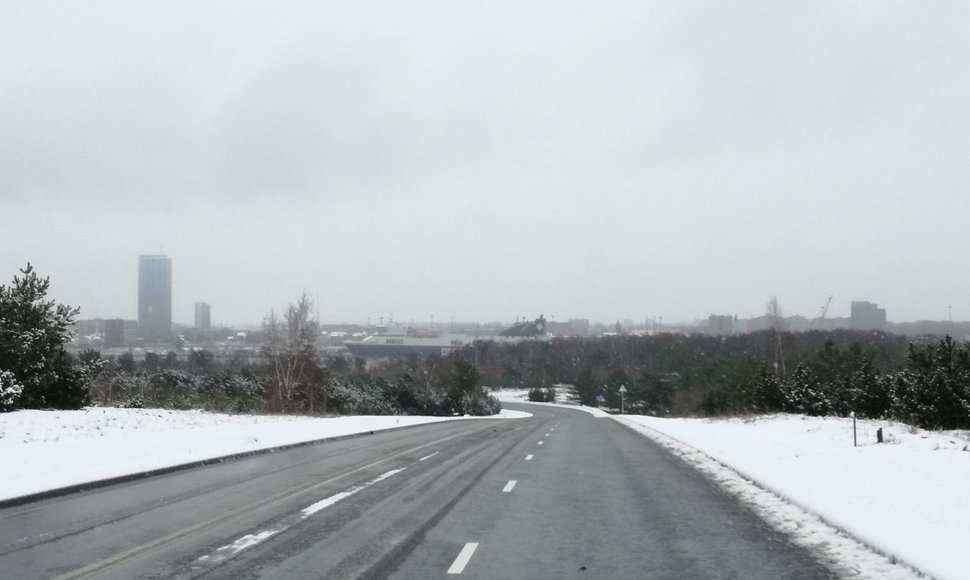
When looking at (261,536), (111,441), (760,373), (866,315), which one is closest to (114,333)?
(760,373)

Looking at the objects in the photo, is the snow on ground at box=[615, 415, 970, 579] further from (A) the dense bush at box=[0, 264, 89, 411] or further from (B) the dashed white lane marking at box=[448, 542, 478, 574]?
(A) the dense bush at box=[0, 264, 89, 411]

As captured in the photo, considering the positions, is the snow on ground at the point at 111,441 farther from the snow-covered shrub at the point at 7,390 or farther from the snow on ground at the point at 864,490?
the snow on ground at the point at 864,490

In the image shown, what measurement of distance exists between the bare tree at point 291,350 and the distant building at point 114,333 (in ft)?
107

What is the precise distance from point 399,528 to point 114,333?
351ft

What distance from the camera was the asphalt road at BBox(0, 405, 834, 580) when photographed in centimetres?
845

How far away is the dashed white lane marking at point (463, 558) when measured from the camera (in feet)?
27.2

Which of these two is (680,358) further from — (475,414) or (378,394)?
(378,394)

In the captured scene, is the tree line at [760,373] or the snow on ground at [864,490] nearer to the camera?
the snow on ground at [864,490]

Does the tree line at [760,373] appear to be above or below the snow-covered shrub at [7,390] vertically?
below

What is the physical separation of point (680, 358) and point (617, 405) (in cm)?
2634

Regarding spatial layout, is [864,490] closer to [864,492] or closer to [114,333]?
[864,492]

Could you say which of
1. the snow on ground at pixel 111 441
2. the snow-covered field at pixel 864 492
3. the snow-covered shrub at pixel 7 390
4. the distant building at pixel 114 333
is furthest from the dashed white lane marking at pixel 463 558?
the distant building at pixel 114 333

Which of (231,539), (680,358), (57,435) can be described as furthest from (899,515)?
(680,358)

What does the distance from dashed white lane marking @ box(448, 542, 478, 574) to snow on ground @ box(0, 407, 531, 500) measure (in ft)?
26.7
